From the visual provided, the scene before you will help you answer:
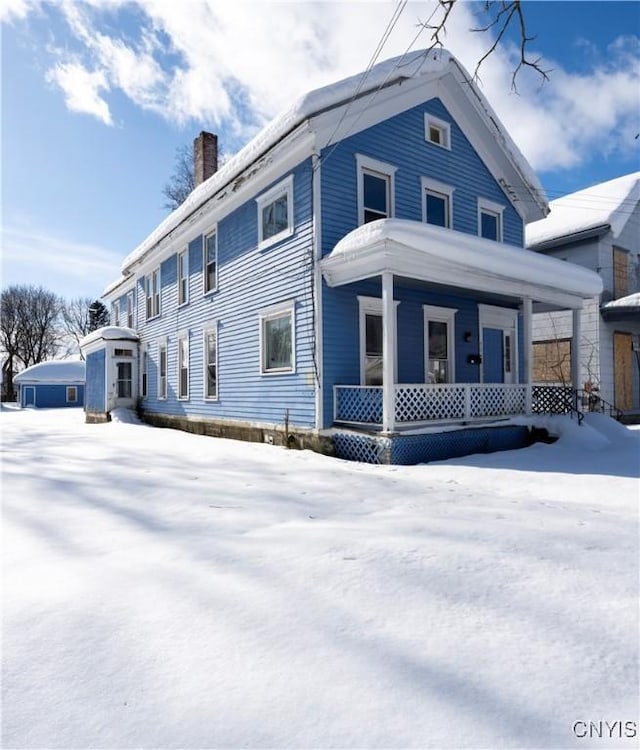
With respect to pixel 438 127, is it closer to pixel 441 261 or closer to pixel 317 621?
pixel 441 261

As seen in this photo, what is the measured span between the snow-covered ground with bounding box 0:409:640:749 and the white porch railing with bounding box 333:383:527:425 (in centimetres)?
357

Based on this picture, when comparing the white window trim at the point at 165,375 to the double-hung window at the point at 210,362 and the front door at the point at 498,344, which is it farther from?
the front door at the point at 498,344

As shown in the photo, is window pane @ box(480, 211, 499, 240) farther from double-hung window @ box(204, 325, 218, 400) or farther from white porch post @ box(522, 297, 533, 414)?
double-hung window @ box(204, 325, 218, 400)

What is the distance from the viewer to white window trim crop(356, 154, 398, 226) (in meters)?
10.6

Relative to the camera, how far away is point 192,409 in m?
15.4

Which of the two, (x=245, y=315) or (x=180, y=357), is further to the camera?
(x=180, y=357)

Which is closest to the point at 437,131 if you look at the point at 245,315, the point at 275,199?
the point at 275,199

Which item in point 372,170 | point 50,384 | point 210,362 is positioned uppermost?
point 372,170

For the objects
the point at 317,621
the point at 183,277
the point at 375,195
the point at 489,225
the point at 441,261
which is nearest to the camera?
the point at 317,621

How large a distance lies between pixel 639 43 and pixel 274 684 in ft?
22.4

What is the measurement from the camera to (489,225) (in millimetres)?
13930

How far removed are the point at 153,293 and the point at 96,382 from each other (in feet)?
17.8

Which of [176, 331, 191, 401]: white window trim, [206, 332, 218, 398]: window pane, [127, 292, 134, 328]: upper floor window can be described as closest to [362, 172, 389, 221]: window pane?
[206, 332, 218, 398]: window pane

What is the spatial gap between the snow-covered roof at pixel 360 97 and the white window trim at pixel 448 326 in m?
4.66
